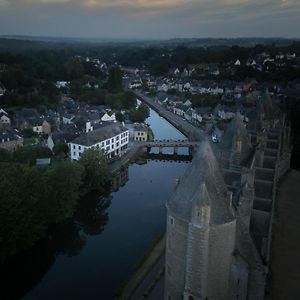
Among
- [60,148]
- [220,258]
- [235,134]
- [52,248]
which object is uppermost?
[235,134]

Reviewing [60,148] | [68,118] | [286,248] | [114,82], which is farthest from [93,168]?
[114,82]

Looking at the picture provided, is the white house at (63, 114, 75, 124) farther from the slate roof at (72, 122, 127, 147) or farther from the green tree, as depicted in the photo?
the green tree

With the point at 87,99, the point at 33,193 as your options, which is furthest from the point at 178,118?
the point at 33,193

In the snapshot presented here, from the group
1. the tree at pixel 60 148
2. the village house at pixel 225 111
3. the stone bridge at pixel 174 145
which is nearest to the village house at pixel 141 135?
the stone bridge at pixel 174 145

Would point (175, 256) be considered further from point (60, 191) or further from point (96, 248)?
point (60, 191)

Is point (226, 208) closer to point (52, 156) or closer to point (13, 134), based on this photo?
point (52, 156)

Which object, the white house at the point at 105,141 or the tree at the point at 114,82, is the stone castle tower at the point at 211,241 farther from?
the tree at the point at 114,82

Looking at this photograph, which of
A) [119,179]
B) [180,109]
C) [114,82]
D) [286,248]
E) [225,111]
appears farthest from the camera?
[114,82]
